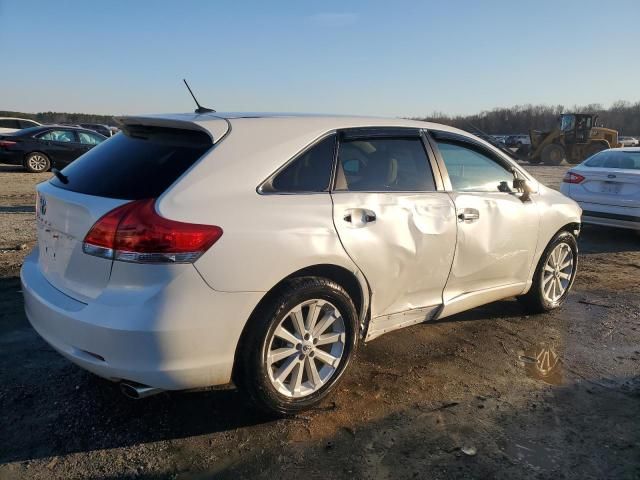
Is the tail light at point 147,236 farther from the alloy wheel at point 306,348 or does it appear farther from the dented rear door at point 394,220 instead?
the dented rear door at point 394,220

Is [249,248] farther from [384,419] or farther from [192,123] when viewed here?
[384,419]

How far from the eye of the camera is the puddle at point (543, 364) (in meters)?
3.71

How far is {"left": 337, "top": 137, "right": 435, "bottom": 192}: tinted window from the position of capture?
11.1 ft

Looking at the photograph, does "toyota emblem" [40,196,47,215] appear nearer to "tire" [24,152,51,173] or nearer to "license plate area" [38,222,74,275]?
"license plate area" [38,222,74,275]

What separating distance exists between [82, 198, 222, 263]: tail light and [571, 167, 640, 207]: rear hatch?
724 cm

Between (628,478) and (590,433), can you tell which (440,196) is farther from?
(628,478)

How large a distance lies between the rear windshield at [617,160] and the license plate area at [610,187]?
38cm

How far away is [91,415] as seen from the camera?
3.07m

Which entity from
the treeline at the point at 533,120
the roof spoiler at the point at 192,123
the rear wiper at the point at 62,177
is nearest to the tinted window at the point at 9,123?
the rear wiper at the point at 62,177

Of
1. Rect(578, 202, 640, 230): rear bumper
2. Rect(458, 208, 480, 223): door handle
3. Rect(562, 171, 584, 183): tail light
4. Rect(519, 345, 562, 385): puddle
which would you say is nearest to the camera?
Rect(519, 345, 562, 385): puddle

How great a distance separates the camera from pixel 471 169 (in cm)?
418

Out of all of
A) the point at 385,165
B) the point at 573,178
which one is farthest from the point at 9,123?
the point at 385,165

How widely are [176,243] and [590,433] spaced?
94.5 inches

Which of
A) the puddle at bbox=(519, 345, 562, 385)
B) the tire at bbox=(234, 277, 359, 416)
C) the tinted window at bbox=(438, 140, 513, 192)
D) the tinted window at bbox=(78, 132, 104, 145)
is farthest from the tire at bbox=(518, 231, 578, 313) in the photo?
the tinted window at bbox=(78, 132, 104, 145)
